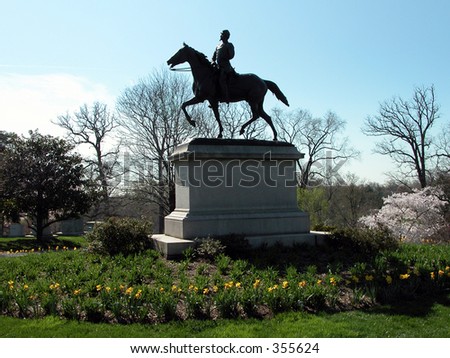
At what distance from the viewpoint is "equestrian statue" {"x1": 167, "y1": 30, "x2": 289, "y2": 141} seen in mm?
11234

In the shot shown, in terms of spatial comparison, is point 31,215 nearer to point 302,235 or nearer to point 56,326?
point 302,235

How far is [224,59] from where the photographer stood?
36.8 feet

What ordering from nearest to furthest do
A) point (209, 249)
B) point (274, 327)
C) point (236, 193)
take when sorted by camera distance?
point (274, 327) → point (209, 249) → point (236, 193)

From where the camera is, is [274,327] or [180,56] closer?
[274,327]

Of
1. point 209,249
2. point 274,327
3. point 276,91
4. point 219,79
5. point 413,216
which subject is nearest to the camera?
point 274,327

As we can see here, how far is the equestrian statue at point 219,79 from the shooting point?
11234 mm

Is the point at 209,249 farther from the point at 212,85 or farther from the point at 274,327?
the point at 212,85

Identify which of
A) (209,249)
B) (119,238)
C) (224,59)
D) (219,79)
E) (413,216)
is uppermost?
(224,59)

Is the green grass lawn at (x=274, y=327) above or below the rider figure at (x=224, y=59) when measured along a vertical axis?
below

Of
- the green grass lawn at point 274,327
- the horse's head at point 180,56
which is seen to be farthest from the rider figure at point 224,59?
the green grass lawn at point 274,327

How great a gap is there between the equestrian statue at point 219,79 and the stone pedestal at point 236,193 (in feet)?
3.81

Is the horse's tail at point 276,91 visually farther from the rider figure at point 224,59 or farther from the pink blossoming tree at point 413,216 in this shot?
the pink blossoming tree at point 413,216

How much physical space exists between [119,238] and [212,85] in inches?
183

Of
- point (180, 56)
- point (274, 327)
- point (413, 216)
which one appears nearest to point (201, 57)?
point (180, 56)
